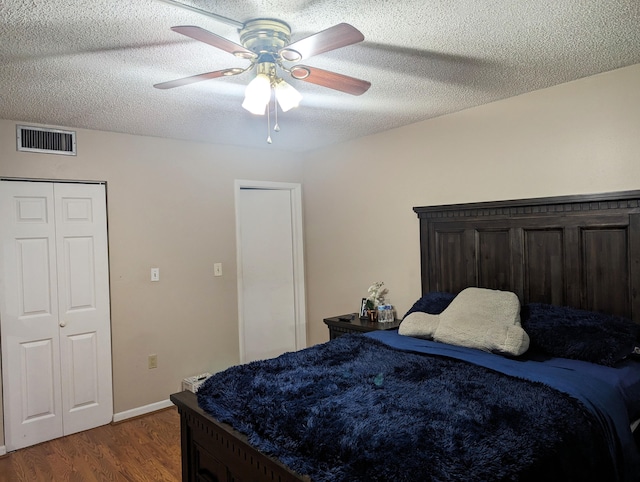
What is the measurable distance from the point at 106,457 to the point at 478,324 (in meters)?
2.64

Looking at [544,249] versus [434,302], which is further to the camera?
[434,302]

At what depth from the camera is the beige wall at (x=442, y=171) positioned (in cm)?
262

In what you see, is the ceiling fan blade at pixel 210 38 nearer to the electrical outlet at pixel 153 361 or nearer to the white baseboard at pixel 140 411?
the electrical outlet at pixel 153 361

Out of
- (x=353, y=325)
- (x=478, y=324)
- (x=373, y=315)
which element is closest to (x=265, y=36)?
(x=478, y=324)

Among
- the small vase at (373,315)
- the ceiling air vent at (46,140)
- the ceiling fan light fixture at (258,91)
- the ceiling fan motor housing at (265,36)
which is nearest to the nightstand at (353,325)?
the small vase at (373,315)

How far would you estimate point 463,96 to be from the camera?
2973 mm

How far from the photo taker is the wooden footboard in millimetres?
1649

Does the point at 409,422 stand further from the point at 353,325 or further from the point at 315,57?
the point at 353,325

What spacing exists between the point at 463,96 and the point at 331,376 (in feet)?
6.77

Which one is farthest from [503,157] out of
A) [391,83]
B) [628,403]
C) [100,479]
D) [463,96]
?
[100,479]

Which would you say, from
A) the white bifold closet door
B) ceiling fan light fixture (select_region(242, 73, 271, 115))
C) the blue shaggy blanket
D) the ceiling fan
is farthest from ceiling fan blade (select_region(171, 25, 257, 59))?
the white bifold closet door

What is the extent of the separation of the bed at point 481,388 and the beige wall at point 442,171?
0.20m

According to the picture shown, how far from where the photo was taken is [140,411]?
12.1ft

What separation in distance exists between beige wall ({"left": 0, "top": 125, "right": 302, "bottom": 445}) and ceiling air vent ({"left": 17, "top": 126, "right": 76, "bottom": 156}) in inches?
1.8
